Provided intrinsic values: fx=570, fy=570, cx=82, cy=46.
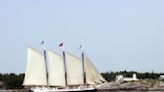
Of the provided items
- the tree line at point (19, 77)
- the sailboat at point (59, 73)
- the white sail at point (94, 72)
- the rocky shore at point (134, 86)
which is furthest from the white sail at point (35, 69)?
the tree line at point (19, 77)

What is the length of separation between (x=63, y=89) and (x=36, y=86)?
443 centimetres

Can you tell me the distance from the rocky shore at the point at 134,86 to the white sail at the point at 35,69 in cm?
999

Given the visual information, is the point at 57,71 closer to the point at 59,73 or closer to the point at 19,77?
the point at 59,73

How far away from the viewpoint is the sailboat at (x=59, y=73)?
87.4 m

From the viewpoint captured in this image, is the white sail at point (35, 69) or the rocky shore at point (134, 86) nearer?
the white sail at point (35, 69)

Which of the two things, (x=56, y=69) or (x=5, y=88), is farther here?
(x=5, y=88)

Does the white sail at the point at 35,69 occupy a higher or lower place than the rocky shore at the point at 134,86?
higher

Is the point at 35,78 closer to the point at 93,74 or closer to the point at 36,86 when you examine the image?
the point at 36,86

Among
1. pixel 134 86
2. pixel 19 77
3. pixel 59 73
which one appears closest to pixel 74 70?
pixel 59 73

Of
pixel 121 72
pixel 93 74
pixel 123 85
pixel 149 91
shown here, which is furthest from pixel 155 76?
pixel 93 74

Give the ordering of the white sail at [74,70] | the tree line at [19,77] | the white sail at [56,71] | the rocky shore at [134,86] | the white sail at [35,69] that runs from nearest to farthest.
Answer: the white sail at [35,69] < the white sail at [74,70] < the white sail at [56,71] < the rocky shore at [134,86] < the tree line at [19,77]

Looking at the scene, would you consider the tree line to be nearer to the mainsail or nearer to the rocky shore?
the rocky shore

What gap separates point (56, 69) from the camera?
90.9 m

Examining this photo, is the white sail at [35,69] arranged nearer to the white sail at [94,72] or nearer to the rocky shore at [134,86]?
the white sail at [94,72]
